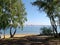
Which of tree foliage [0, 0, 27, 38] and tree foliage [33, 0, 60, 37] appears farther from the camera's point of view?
tree foliage [0, 0, 27, 38]

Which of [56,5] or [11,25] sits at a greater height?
[56,5]

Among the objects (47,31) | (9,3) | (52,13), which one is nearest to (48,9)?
(52,13)

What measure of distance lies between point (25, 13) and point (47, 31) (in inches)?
211

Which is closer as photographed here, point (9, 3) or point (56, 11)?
point (56, 11)

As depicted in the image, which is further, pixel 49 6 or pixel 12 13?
pixel 12 13

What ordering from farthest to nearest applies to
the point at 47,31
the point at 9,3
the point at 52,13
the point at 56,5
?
the point at 47,31
the point at 9,3
the point at 52,13
the point at 56,5

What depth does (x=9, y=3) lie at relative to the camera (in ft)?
100.0

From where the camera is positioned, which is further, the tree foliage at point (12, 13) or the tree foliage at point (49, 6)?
the tree foliage at point (12, 13)

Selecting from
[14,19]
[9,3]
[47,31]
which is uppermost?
[9,3]

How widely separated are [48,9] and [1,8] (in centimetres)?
964

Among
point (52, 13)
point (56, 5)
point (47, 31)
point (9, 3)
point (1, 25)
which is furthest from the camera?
point (47, 31)

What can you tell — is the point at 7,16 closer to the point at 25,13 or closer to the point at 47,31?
the point at 25,13

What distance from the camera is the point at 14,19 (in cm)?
3291

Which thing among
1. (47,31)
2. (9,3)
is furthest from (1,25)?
(47,31)
